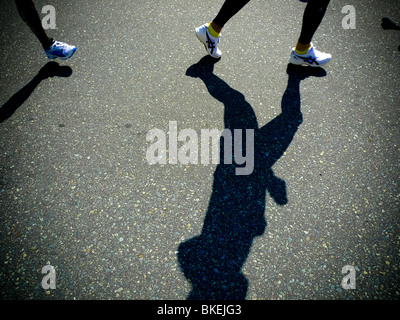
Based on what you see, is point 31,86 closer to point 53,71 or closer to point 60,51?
point 53,71

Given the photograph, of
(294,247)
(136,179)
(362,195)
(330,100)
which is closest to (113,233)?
(136,179)

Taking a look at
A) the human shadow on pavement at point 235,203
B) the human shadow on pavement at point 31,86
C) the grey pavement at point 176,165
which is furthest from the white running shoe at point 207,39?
the human shadow on pavement at point 31,86

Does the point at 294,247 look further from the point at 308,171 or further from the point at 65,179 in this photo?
the point at 65,179

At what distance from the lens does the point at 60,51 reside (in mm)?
3139

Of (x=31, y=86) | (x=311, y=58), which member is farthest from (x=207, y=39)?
(x=31, y=86)

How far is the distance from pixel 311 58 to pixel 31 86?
12.4 feet

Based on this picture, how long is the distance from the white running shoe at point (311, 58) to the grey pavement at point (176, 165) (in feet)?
0.59

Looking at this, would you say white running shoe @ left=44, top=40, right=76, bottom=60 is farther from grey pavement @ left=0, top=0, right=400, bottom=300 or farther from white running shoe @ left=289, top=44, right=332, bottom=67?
white running shoe @ left=289, top=44, right=332, bottom=67

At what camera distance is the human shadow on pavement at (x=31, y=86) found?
281cm

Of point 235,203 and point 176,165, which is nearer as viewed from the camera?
point 235,203

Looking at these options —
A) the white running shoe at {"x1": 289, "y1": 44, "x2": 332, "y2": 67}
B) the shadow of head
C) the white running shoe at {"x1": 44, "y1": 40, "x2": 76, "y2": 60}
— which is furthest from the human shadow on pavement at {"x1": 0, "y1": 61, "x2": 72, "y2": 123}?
the white running shoe at {"x1": 289, "y1": 44, "x2": 332, "y2": 67}

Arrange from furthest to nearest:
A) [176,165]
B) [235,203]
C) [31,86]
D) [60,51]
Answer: [60,51], [31,86], [176,165], [235,203]

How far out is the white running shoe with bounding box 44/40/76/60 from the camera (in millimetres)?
3133
